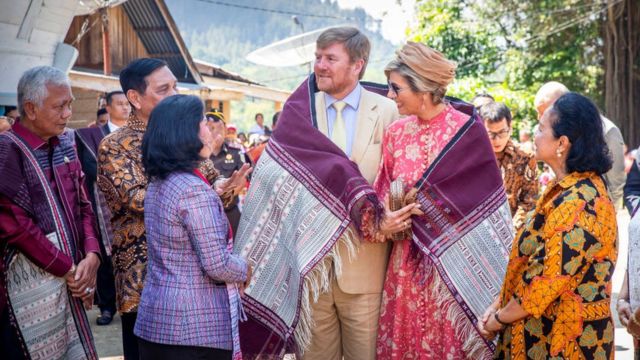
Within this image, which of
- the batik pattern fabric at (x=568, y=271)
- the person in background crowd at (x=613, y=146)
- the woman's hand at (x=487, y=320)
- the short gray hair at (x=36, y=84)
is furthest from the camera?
the person in background crowd at (x=613, y=146)

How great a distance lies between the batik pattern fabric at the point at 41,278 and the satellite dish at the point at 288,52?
20.4 metres

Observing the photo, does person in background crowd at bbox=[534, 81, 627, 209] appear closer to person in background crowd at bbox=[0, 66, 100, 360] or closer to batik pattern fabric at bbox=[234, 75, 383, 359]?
batik pattern fabric at bbox=[234, 75, 383, 359]

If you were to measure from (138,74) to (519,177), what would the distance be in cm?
322

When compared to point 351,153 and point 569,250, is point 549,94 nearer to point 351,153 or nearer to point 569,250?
point 351,153

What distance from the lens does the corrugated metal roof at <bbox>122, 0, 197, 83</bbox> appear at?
20.2 metres

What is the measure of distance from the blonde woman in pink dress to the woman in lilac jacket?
1.05m

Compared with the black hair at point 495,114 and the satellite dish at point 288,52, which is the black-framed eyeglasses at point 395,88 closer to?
the black hair at point 495,114

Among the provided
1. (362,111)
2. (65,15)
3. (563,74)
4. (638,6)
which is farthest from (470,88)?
(362,111)

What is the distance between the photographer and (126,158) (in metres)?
4.06

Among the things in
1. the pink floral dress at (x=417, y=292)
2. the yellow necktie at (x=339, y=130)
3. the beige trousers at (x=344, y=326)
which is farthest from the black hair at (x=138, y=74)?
the beige trousers at (x=344, y=326)

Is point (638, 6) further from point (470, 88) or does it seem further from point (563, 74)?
point (470, 88)

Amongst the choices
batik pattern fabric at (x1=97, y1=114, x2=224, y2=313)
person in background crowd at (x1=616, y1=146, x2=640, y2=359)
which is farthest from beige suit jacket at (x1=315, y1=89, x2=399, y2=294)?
person in background crowd at (x1=616, y1=146, x2=640, y2=359)

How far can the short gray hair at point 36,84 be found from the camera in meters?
4.04

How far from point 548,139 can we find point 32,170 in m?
2.60
